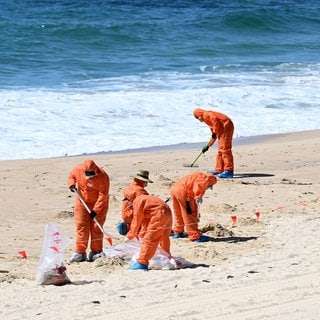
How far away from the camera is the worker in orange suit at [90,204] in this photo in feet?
40.7

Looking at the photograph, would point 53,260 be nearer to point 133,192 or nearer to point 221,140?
point 133,192

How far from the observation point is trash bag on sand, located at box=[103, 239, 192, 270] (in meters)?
11.9

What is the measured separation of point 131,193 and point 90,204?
495 millimetres

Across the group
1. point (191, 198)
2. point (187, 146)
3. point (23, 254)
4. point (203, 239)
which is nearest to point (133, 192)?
point (191, 198)

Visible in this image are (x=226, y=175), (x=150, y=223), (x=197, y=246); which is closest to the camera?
(x=150, y=223)

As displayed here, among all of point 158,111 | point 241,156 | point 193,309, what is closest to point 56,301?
point 193,309

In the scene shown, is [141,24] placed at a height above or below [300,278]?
below

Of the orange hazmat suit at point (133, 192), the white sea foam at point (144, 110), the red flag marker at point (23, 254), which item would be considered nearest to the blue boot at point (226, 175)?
the white sea foam at point (144, 110)

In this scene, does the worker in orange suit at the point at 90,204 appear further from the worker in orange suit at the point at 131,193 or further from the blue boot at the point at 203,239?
the blue boot at the point at 203,239

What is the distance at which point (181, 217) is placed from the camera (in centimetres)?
1355

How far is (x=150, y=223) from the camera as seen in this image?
11.8m

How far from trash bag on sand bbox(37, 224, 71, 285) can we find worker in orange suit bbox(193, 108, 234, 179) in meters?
6.61

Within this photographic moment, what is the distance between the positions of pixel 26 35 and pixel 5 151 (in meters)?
16.7

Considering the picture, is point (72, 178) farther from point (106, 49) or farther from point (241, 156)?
point (106, 49)
